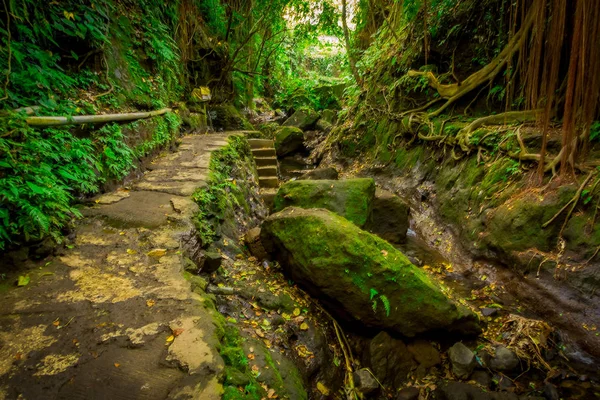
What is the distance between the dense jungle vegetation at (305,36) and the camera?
275cm

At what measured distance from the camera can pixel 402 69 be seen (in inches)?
336

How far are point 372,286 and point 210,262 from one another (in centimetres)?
169

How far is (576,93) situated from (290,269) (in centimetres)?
396

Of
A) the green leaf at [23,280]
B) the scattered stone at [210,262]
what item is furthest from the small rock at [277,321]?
the green leaf at [23,280]

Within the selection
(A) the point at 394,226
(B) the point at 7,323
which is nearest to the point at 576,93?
(A) the point at 394,226

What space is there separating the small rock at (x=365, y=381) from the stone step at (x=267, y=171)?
584cm

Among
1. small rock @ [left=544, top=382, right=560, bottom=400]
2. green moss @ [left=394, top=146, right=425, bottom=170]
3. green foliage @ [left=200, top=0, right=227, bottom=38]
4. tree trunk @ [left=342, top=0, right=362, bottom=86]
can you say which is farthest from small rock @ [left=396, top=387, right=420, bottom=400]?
green foliage @ [left=200, top=0, right=227, bottom=38]

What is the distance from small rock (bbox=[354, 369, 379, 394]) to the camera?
2.78 metres

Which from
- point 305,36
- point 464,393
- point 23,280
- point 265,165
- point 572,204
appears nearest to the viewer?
point 23,280

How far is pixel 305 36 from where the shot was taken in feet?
34.6

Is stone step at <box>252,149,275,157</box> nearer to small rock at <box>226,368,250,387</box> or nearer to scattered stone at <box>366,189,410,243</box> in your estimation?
scattered stone at <box>366,189,410,243</box>

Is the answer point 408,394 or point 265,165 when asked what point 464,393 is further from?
point 265,165

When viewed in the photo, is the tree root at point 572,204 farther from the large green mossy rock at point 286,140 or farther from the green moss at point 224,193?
the large green mossy rock at point 286,140

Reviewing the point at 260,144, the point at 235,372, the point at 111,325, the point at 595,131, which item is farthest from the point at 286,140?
the point at 235,372
